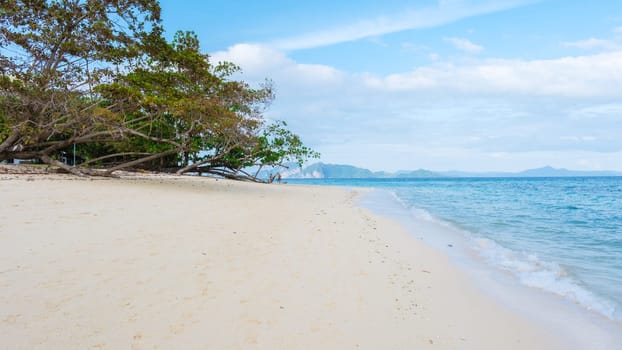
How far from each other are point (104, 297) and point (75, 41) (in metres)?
14.7

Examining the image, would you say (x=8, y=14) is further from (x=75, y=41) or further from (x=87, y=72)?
(x=87, y=72)

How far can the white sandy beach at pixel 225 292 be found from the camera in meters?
2.79

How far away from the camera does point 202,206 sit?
9344 millimetres

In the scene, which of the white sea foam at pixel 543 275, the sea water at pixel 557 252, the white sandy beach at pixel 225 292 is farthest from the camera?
the sea water at pixel 557 252

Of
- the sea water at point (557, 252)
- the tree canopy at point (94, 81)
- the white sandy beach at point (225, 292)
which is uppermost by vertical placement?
the tree canopy at point (94, 81)

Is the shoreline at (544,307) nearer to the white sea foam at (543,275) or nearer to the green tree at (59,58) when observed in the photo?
the white sea foam at (543,275)

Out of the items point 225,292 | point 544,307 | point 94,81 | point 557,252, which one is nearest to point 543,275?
point 544,307

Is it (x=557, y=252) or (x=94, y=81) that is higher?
(x=94, y=81)

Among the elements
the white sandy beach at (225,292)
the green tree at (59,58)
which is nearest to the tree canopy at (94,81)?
the green tree at (59,58)

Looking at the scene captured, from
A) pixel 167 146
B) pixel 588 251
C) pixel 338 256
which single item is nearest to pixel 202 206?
pixel 338 256

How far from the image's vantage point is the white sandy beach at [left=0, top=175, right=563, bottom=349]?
279cm

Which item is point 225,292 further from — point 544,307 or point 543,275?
point 543,275

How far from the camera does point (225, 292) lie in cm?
361

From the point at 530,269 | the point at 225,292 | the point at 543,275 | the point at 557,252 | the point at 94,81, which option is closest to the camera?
the point at 225,292
